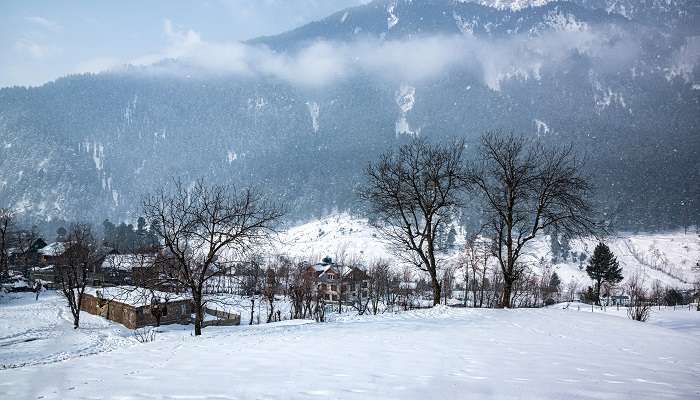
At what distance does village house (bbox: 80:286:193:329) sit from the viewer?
1586 inches

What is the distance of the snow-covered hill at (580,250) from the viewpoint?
4803 inches

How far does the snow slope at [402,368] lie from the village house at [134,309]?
110 ft

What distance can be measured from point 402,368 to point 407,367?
146 mm

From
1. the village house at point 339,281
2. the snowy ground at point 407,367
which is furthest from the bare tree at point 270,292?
the snowy ground at point 407,367

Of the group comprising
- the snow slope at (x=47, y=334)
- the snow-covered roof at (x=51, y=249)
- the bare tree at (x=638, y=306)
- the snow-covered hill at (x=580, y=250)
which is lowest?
the snow slope at (x=47, y=334)

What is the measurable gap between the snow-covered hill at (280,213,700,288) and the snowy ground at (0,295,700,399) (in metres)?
98.1

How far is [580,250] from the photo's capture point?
475ft

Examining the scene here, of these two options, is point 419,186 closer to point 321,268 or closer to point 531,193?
point 531,193

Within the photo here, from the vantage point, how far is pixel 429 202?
19.9 metres

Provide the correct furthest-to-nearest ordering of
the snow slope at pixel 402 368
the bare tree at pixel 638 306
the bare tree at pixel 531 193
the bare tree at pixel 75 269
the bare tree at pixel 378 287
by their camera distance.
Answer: the bare tree at pixel 378 287 → the bare tree at pixel 75 269 → the bare tree at pixel 638 306 → the bare tree at pixel 531 193 → the snow slope at pixel 402 368

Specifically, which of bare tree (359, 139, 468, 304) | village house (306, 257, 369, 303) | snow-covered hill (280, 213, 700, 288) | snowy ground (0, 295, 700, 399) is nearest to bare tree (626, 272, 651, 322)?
snowy ground (0, 295, 700, 399)

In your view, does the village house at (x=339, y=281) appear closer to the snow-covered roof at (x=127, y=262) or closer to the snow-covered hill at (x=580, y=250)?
the snow-covered hill at (x=580, y=250)

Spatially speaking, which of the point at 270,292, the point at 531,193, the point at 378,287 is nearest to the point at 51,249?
the point at 270,292

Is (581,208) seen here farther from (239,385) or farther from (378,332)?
(239,385)
